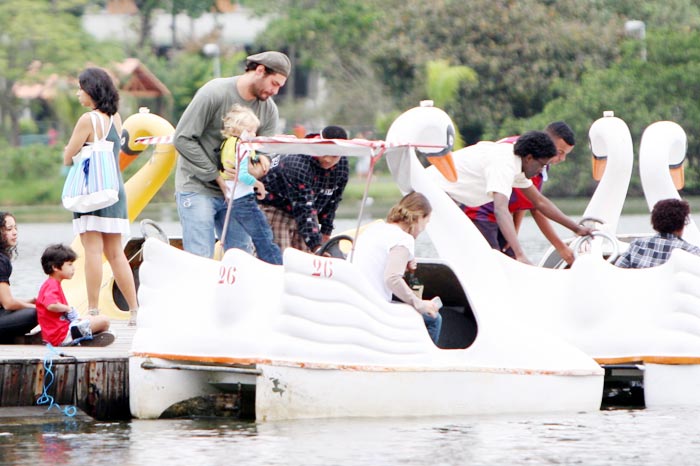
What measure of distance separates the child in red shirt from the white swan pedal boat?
27.4 inches

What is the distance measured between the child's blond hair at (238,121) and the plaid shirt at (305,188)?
73 centimetres

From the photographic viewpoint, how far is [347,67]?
47.2 meters

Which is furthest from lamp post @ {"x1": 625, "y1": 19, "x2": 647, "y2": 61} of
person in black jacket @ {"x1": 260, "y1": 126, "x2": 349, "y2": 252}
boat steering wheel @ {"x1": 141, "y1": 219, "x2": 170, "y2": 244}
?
person in black jacket @ {"x1": 260, "y1": 126, "x2": 349, "y2": 252}

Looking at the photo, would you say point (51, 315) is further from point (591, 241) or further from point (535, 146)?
point (591, 241)

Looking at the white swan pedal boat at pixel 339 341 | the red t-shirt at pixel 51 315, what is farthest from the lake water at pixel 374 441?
the red t-shirt at pixel 51 315

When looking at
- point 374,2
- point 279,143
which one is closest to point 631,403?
point 279,143

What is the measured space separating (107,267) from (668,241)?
13.7 ft

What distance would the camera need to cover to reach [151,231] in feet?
40.3

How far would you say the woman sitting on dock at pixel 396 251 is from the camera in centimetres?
920

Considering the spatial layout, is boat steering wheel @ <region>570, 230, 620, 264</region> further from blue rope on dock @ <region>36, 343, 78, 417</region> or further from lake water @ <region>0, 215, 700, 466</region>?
blue rope on dock @ <region>36, 343, 78, 417</region>

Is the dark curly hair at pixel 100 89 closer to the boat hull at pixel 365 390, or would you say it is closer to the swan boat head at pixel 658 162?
the boat hull at pixel 365 390

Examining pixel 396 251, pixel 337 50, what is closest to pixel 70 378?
pixel 396 251

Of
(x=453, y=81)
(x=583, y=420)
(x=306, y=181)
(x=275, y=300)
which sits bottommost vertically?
(x=583, y=420)

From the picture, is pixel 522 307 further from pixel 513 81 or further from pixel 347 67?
pixel 347 67
